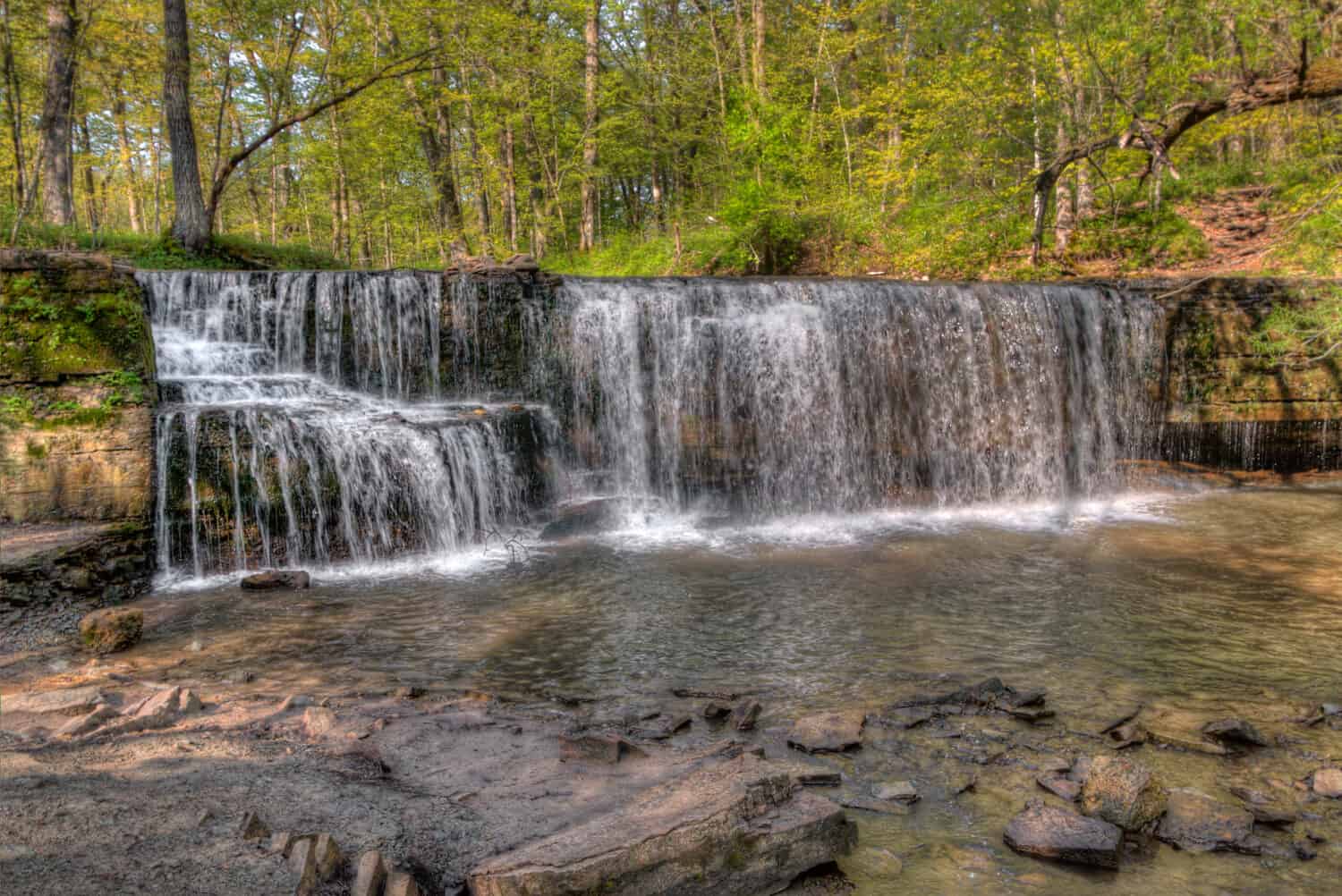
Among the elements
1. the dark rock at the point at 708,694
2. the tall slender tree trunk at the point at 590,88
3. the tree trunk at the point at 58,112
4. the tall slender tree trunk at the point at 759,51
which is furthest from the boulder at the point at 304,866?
the tall slender tree trunk at the point at 759,51

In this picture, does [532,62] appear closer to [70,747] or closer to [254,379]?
[254,379]

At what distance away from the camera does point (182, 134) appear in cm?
1321

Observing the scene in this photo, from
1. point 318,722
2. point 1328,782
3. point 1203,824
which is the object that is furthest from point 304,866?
point 1328,782

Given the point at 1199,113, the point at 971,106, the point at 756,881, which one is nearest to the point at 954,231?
the point at 971,106

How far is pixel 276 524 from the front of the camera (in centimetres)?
808

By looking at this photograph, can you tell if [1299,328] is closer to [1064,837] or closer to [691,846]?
[1064,837]

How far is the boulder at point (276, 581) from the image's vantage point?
7.29m

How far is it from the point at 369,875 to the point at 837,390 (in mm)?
9660

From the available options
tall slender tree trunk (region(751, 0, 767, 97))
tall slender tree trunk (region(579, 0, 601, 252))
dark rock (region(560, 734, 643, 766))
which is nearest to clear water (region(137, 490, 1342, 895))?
dark rock (region(560, 734, 643, 766))

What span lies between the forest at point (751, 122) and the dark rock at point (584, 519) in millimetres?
5812

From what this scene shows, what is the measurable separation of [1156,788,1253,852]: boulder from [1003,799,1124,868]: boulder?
10.1 inches

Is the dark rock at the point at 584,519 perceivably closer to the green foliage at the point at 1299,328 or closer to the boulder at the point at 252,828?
the boulder at the point at 252,828

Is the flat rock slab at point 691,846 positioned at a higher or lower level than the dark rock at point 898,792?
higher

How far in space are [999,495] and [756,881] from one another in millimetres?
9781
